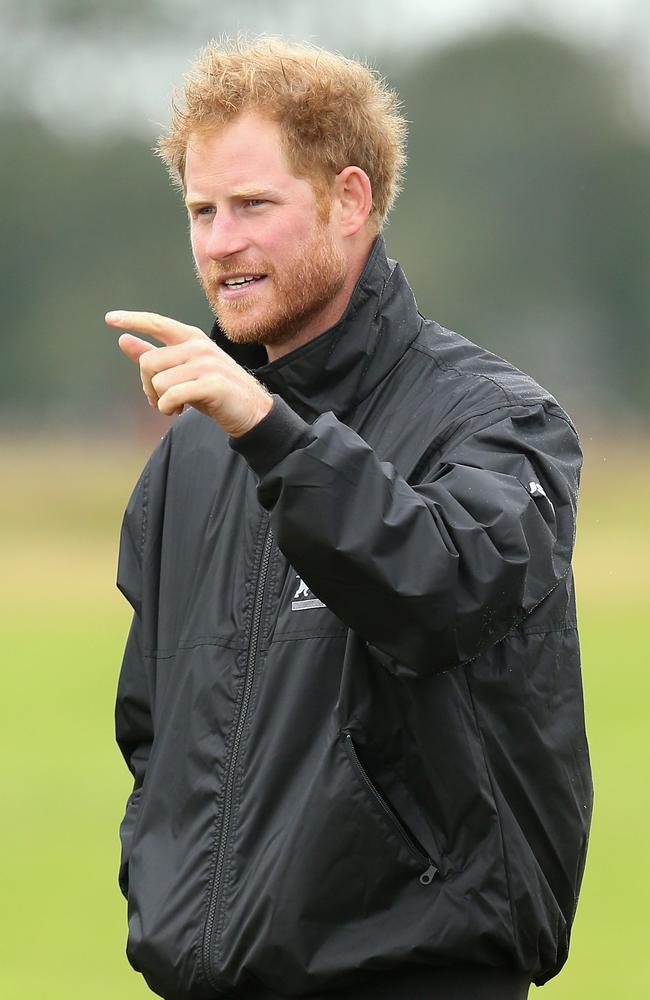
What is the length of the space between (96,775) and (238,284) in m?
8.55

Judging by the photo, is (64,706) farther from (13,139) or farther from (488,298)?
(13,139)

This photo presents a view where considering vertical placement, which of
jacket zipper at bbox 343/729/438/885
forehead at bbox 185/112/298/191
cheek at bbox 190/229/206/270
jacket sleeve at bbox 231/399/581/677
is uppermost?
forehead at bbox 185/112/298/191

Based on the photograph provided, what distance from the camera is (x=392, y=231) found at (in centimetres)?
3634

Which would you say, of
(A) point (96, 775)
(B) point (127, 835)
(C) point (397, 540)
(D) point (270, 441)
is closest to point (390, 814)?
(C) point (397, 540)

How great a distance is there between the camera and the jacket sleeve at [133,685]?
125 inches

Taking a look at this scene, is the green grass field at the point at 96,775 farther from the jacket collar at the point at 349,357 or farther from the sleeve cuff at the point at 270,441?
the sleeve cuff at the point at 270,441

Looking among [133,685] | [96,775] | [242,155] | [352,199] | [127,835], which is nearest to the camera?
[242,155]

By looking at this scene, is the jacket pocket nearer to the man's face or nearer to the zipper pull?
the zipper pull

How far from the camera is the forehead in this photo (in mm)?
2811

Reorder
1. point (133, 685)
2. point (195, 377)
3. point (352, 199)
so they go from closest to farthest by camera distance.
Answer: point (195, 377) < point (352, 199) < point (133, 685)

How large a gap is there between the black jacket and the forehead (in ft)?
0.83

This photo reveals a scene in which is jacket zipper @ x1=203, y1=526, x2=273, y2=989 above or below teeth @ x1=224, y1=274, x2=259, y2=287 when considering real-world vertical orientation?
below

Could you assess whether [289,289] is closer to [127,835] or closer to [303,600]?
[303,600]

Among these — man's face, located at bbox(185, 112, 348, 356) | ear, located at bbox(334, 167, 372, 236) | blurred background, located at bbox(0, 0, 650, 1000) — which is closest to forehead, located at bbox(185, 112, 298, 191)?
man's face, located at bbox(185, 112, 348, 356)
